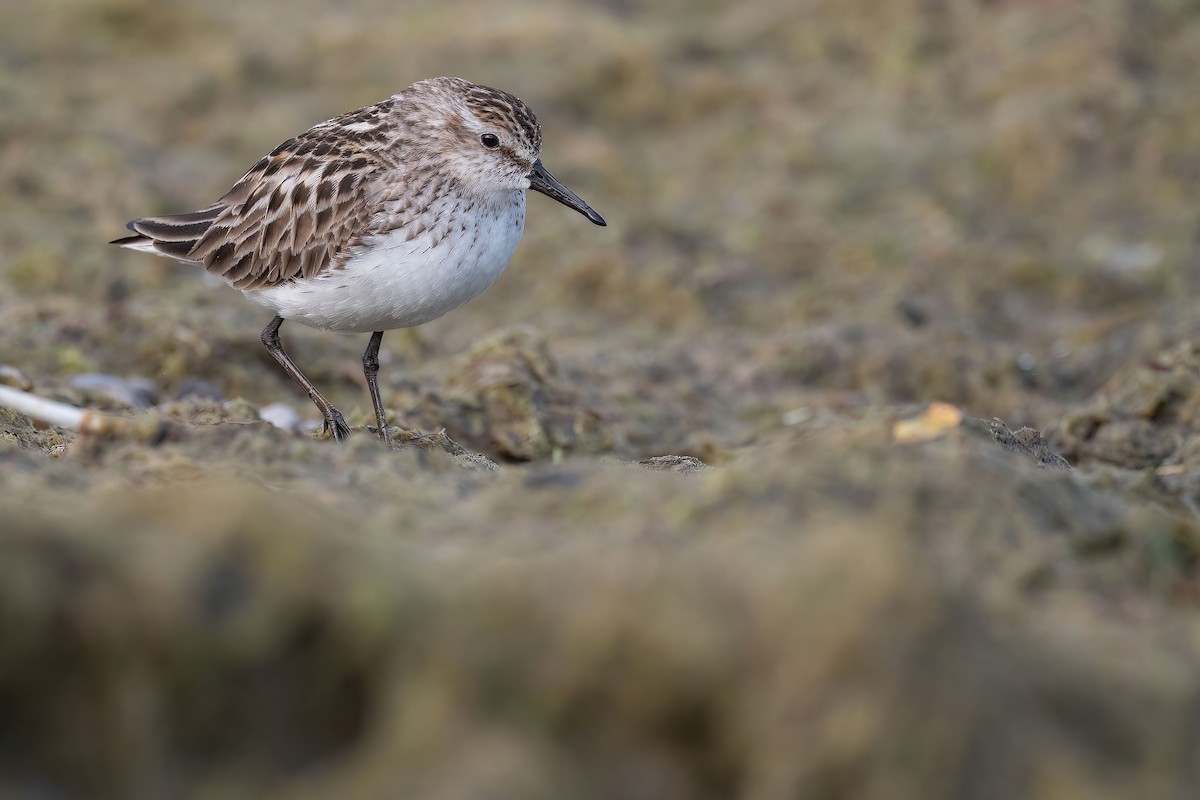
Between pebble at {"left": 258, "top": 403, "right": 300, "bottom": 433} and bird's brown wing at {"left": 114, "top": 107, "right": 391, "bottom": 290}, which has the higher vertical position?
bird's brown wing at {"left": 114, "top": 107, "right": 391, "bottom": 290}

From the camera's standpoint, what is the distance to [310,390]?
207 inches

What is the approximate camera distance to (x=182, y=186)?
29.2 feet

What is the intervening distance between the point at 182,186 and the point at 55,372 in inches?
121

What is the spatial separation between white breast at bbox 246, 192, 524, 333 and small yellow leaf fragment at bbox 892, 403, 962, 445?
2.04 metres

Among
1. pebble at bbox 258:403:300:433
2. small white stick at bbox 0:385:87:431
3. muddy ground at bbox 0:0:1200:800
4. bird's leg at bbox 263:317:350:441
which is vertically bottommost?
pebble at bbox 258:403:300:433

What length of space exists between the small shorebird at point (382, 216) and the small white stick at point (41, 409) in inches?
37.2

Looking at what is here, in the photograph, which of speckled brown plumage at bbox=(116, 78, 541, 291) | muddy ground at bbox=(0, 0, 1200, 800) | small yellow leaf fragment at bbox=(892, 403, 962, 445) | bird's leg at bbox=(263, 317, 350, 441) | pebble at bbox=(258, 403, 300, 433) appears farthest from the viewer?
pebble at bbox=(258, 403, 300, 433)

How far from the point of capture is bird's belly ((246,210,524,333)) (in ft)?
16.3

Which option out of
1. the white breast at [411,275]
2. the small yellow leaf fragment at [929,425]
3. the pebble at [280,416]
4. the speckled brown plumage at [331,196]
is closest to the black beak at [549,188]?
the speckled brown plumage at [331,196]

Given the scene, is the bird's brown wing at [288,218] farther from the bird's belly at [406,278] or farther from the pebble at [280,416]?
the pebble at [280,416]

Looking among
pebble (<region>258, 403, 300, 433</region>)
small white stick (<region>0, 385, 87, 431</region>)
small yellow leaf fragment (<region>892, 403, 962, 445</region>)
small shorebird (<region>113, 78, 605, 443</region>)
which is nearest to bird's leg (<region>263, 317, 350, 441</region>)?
small shorebird (<region>113, 78, 605, 443</region>)

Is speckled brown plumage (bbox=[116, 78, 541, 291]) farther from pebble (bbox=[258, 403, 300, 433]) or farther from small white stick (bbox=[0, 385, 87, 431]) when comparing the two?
small white stick (bbox=[0, 385, 87, 431])

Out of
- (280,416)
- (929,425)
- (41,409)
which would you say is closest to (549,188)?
(280,416)

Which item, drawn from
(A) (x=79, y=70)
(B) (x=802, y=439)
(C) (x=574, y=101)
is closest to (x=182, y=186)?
(A) (x=79, y=70)
